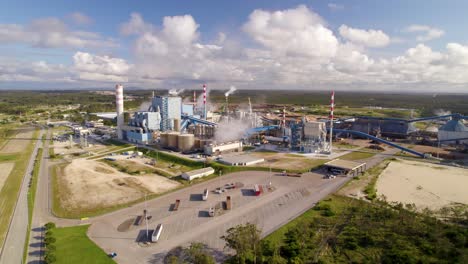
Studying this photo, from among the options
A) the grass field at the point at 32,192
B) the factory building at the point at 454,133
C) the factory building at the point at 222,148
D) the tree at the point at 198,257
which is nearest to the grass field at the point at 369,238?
the tree at the point at 198,257

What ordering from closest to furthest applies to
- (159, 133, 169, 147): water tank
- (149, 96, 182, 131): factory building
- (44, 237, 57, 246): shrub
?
1. (44, 237, 57, 246): shrub
2. (159, 133, 169, 147): water tank
3. (149, 96, 182, 131): factory building

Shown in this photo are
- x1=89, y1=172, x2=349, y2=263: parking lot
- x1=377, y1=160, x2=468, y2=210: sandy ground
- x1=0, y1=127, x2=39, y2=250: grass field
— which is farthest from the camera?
x1=377, y1=160, x2=468, y2=210: sandy ground

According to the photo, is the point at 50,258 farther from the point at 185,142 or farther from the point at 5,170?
the point at 185,142

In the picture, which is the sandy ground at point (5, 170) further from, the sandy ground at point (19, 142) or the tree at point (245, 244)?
the tree at point (245, 244)

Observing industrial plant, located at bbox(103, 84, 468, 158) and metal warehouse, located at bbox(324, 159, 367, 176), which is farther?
industrial plant, located at bbox(103, 84, 468, 158)

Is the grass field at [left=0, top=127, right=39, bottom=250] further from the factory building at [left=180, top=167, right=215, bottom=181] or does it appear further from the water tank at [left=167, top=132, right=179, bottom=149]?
the water tank at [left=167, top=132, right=179, bottom=149]

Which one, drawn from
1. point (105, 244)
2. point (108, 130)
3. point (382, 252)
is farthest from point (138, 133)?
point (382, 252)

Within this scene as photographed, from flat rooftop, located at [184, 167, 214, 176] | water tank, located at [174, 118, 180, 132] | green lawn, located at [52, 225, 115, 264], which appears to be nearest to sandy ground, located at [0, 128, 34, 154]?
water tank, located at [174, 118, 180, 132]

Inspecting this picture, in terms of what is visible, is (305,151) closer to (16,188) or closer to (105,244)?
(105,244)
